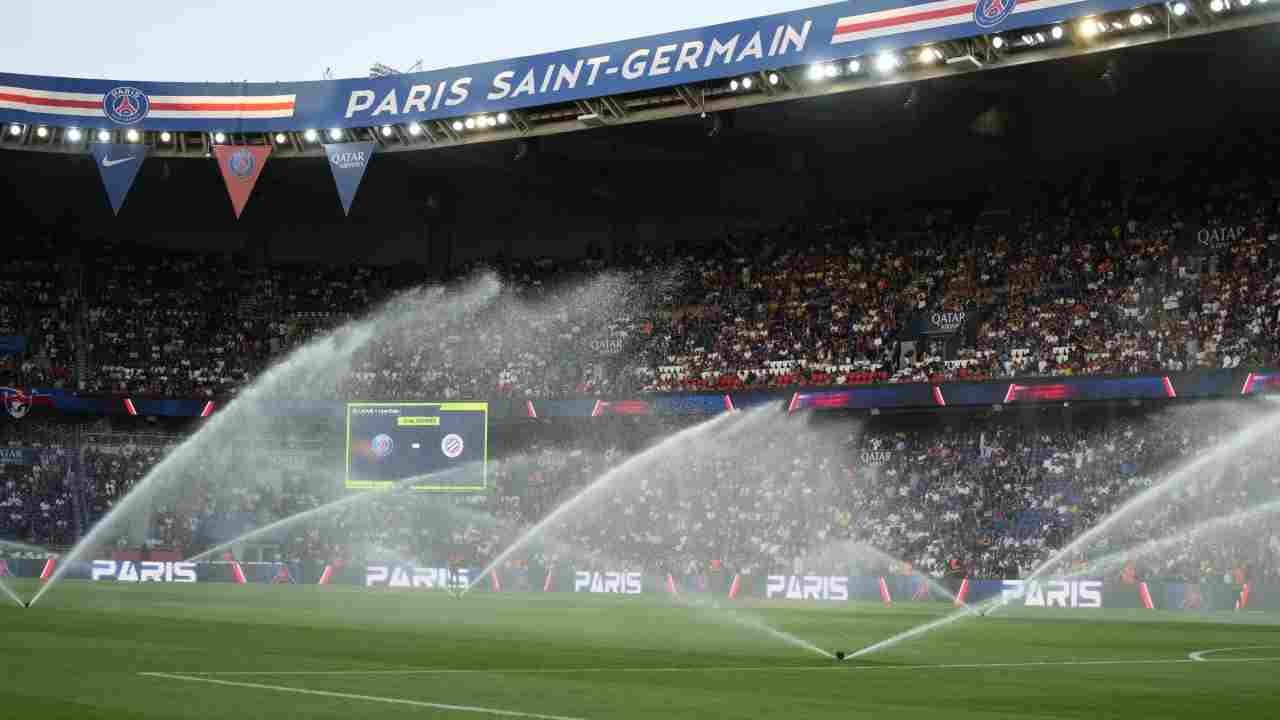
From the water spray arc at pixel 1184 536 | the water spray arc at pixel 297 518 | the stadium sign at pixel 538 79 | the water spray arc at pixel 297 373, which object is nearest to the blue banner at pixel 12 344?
the water spray arc at pixel 297 373

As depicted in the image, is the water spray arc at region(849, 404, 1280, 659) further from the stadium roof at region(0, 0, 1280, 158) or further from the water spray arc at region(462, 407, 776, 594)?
the water spray arc at region(462, 407, 776, 594)

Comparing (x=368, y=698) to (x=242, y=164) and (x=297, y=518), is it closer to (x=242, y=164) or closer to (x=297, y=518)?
(x=297, y=518)

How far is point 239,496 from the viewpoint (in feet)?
187

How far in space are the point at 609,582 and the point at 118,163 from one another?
25.2 metres

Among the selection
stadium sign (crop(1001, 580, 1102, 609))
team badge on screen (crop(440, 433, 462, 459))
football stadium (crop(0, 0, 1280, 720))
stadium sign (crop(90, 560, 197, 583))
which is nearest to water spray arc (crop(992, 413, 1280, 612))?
football stadium (crop(0, 0, 1280, 720))

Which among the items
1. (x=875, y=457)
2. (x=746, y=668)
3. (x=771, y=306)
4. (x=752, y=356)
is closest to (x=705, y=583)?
(x=875, y=457)

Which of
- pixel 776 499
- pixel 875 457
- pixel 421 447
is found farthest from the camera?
pixel 875 457

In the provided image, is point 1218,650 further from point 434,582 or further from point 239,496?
point 239,496

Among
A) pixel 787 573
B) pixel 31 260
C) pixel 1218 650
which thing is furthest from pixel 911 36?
pixel 31 260

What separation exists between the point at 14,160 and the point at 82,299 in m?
6.35

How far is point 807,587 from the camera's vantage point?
45.9 metres

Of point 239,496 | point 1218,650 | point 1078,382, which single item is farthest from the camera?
point 239,496

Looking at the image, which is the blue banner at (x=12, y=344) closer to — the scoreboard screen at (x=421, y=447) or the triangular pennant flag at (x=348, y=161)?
the triangular pennant flag at (x=348, y=161)

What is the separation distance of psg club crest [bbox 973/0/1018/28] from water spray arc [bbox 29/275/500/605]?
26889mm
